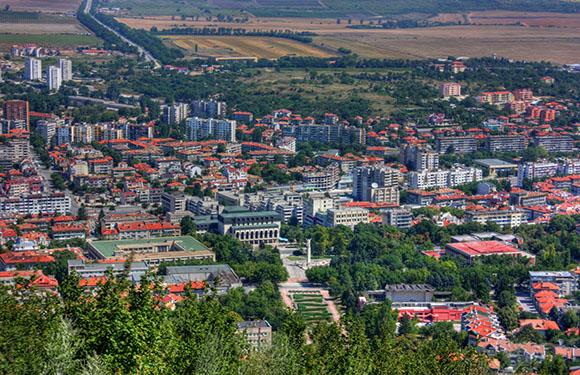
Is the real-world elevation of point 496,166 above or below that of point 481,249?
above

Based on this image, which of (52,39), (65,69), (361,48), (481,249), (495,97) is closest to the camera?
(481,249)

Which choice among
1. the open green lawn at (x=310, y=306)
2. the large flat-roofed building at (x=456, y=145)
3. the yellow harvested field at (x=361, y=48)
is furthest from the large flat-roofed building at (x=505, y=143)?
the yellow harvested field at (x=361, y=48)

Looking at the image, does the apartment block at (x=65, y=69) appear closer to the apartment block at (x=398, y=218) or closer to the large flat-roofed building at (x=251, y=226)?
the large flat-roofed building at (x=251, y=226)

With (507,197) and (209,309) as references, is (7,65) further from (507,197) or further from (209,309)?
(209,309)

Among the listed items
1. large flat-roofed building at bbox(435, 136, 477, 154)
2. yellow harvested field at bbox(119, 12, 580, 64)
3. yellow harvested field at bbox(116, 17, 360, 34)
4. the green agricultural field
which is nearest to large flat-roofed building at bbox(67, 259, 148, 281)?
large flat-roofed building at bbox(435, 136, 477, 154)

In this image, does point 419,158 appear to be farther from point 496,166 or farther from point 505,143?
point 505,143

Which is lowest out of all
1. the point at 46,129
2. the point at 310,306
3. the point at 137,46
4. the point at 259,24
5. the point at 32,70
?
the point at 310,306

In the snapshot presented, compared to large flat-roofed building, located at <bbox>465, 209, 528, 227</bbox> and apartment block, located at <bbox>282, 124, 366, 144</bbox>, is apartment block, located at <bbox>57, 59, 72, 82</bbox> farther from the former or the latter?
large flat-roofed building, located at <bbox>465, 209, 528, 227</bbox>

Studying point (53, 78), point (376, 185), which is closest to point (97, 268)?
point (376, 185)
